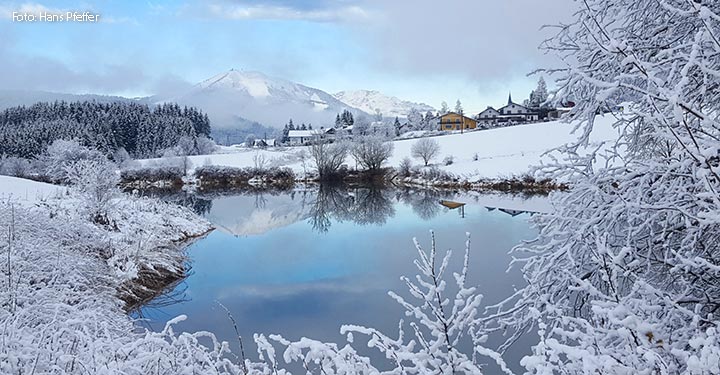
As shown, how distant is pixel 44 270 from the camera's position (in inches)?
314

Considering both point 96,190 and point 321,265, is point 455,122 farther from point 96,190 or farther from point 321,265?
point 96,190

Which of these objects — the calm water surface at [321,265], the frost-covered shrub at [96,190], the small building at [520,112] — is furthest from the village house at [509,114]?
the frost-covered shrub at [96,190]

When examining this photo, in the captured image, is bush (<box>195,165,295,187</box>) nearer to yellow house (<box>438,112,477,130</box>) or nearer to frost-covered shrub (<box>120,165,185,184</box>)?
frost-covered shrub (<box>120,165,185,184</box>)

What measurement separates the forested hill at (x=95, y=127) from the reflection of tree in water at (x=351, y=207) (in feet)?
111

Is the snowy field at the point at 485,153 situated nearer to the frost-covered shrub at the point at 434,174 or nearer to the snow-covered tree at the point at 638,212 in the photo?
the frost-covered shrub at the point at 434,174

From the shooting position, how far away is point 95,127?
66188 millimetres

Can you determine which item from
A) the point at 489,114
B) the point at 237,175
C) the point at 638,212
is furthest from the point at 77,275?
the point at 489,114

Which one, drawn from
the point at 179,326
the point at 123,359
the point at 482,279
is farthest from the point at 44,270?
the point at 482,279

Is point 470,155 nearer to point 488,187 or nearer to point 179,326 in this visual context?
point 488,187

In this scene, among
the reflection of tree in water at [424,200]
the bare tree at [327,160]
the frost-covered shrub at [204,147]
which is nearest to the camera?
the reflection of tree in water at [424,200]

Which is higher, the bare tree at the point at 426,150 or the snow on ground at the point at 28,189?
the bare tree at the point at 426,150

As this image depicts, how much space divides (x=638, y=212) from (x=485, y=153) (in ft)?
149

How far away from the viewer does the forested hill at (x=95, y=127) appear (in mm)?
58656

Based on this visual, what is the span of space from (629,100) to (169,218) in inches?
735
